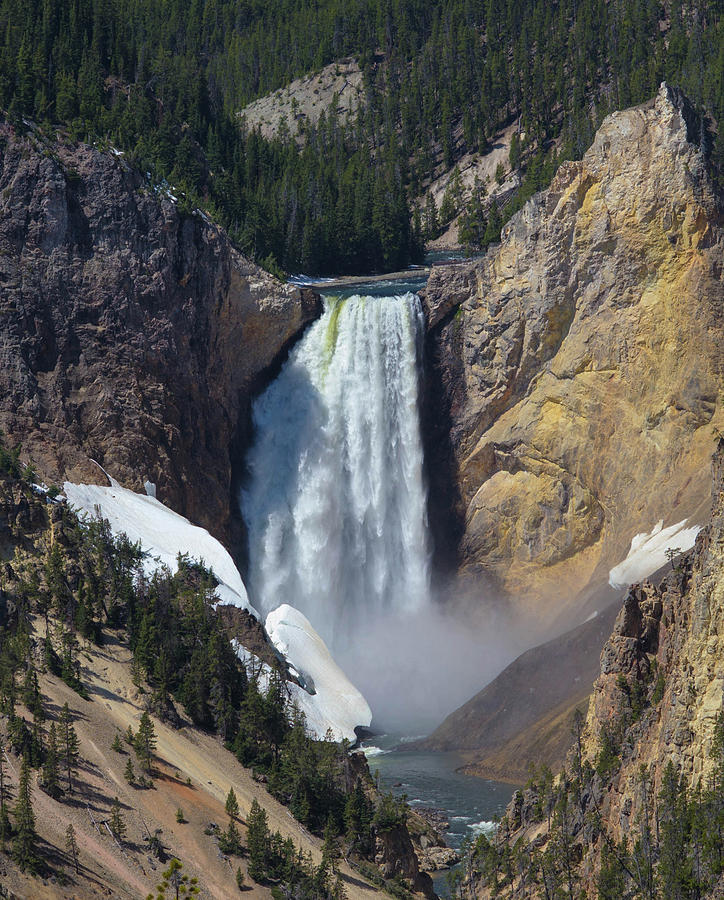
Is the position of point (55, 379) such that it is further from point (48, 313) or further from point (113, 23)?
point (113, 23)

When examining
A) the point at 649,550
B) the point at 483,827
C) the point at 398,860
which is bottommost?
the point at 483,827

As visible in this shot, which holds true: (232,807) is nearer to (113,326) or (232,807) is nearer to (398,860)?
(398,860)

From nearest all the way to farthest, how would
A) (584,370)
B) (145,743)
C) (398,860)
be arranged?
(145,743) < (398,860) < (584,370)

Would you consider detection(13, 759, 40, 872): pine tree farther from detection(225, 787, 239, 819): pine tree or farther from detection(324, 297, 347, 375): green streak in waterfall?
detection(324, 297, 347, 375): green streak in waterfall

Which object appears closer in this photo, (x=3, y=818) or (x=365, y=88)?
(x=3, y=818)

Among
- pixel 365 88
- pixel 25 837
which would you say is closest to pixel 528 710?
pixel 25 837
